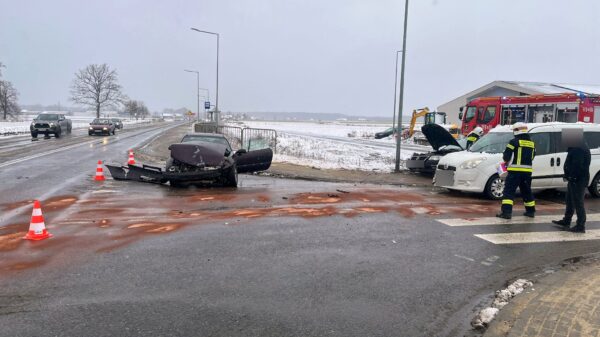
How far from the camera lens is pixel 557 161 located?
10688 millimetres

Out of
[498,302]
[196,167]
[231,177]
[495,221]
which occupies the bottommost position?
[498,302]

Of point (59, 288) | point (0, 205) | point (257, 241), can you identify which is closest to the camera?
point (59, 288)

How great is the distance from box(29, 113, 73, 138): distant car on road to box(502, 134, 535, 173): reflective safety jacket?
32492mm

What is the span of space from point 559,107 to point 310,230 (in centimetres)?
1625

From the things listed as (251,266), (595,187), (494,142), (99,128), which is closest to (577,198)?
(494,142)

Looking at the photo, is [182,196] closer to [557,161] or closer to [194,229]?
[194,229]

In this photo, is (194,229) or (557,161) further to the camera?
(557,161)

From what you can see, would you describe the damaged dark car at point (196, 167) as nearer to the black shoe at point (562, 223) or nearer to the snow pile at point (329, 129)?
the black shoe at point (562, 223)

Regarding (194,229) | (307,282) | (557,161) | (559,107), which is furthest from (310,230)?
(559,107)

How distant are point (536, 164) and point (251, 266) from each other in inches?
318

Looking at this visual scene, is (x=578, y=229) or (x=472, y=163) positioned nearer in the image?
(x=578, y=229)

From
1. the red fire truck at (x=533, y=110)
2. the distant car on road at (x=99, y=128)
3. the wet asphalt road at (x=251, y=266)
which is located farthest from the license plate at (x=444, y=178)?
the distant car on road at (x=99, y=128)

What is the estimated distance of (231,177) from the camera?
11.8m

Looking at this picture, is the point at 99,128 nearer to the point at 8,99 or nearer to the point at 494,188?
the point at 494,188
